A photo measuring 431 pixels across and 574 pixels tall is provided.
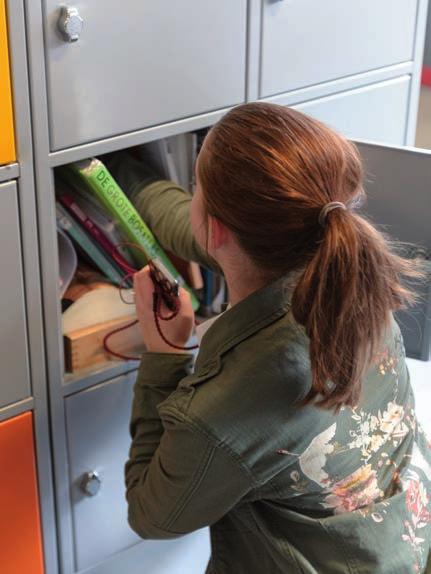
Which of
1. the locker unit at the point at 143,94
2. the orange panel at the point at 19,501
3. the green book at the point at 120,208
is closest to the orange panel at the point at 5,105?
the locker unit at the point at 143,94

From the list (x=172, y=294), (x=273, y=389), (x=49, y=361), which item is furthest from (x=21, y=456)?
(x=273, y=389)

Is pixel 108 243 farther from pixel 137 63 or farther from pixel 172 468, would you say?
pixel 172 468

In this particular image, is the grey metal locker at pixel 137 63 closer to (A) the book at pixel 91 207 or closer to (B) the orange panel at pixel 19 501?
(A) the book at pixel 91 207

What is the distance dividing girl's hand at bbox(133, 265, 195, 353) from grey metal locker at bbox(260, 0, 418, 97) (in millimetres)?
356

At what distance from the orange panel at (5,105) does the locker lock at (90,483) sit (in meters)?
0.51

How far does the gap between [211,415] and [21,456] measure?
0.38 m

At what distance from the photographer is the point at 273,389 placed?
100 centimetres

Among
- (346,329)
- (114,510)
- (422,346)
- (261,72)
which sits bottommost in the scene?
(114,510)

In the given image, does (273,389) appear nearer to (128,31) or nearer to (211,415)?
(211,415)

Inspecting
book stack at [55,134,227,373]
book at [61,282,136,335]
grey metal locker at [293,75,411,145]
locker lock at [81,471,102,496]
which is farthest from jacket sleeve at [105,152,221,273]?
locker lock at [81,471,102,496]

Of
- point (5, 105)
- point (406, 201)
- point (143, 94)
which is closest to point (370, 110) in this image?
point (406, 201)

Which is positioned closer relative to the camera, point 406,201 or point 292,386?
point 292,386

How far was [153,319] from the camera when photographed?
3.95ft

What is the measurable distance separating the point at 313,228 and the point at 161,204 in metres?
0.46
